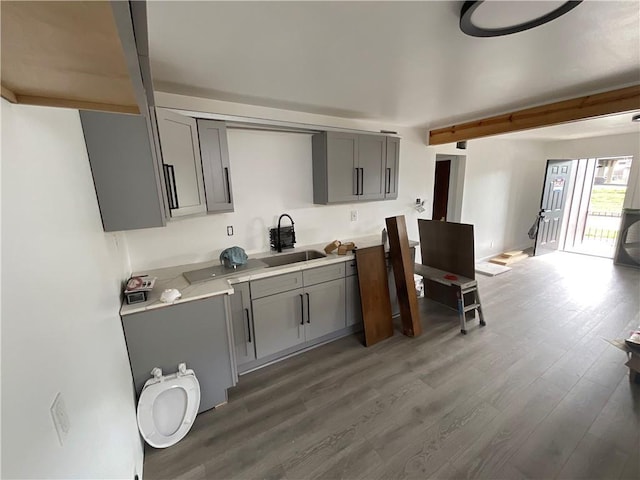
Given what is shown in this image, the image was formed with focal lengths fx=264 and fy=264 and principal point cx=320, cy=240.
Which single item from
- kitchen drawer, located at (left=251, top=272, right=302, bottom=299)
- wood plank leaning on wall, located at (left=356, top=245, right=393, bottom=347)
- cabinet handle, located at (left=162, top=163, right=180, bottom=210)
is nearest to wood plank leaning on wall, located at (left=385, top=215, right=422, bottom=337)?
wood plank leaning on wall, located at (left=356, top=245, right=393, bottom=347)

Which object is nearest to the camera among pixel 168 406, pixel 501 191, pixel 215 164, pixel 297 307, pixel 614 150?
pixel 168 406

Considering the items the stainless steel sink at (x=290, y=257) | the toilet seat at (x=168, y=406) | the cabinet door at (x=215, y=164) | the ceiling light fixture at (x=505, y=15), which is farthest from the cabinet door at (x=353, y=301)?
the ceiling light fixture at (x=505, y=15)

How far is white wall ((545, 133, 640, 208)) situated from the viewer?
16.0ft

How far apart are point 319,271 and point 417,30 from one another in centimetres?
191

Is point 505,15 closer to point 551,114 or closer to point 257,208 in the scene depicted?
point 551,114

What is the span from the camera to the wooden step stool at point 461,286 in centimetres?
297

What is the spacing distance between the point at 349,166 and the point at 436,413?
7.80 ft

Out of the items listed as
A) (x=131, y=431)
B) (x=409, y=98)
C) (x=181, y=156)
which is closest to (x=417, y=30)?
(x=409, y=98)

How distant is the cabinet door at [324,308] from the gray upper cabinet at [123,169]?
1.47m

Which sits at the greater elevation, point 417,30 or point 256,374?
point 417,30

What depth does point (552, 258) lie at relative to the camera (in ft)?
18.3

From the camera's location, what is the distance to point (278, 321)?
2422 mm

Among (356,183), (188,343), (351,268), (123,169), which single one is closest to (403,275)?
(351,268)

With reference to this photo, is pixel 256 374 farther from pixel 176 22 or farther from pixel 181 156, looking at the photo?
pixel 176 22
